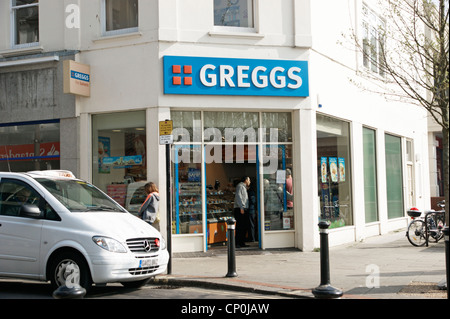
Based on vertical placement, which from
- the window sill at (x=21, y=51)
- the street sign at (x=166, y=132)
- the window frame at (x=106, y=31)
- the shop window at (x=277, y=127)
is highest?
the window frame at (x=106, y=31)

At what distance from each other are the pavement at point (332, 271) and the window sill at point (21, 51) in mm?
6206

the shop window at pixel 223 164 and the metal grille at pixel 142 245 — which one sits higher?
the shop window at pixel 223 164

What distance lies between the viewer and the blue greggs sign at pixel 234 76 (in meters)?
12.5

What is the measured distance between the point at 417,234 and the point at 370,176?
3.04 meters

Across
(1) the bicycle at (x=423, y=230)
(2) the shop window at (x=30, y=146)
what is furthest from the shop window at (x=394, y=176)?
(2) the shop window at (x=30, y=146)

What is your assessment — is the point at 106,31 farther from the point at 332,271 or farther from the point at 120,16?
the point at 332,271

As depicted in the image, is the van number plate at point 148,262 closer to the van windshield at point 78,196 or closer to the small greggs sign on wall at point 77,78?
the van windshield at point 78,196

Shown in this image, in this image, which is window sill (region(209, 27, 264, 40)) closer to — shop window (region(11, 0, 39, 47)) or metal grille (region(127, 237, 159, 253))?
shop window (region(11, 0, 39, 47))

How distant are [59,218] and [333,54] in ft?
29.6

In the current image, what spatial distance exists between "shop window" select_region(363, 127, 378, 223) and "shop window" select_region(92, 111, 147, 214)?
6950 millimetres

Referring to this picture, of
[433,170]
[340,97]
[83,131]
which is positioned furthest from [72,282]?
[433,170]

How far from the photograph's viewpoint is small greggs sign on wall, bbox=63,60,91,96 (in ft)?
40.8

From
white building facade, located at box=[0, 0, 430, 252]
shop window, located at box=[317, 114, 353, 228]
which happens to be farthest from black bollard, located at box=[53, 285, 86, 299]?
shop window, located at box=[317, 114, 353, 228]

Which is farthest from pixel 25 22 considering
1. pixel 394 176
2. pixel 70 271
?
pixel 394 176
